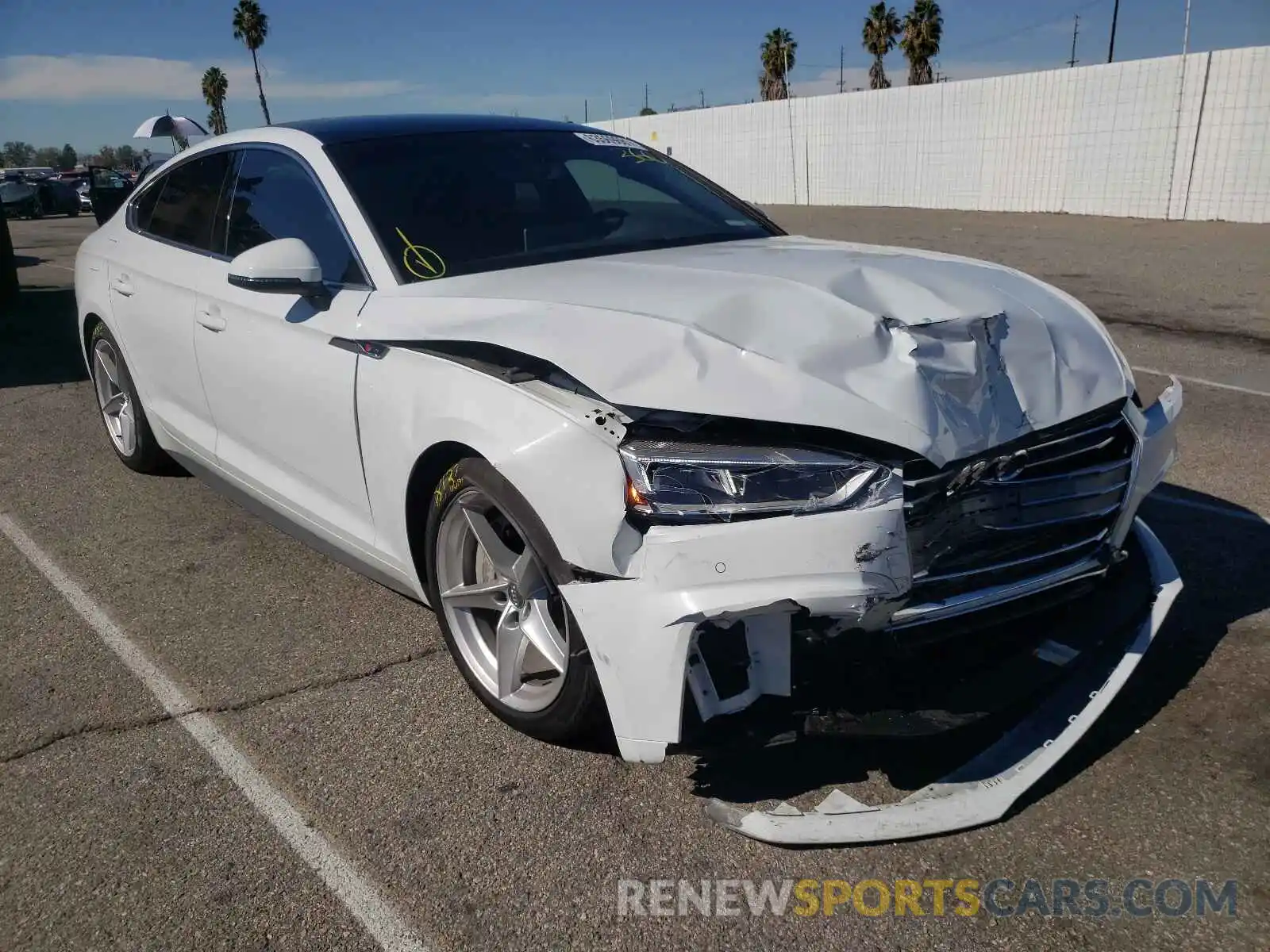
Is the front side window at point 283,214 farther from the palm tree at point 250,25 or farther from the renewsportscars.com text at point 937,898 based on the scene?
the palm tree at point 250,25

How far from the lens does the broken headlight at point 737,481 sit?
2305mm

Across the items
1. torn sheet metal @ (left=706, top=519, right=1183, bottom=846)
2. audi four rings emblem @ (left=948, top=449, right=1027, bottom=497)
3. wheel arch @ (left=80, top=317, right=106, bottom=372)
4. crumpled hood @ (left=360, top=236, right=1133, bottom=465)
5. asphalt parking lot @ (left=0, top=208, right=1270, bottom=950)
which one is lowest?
asphalt parking lot @ (left=0, top=208, right=1270, bottom=950)

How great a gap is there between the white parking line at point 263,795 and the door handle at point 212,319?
3.81ft

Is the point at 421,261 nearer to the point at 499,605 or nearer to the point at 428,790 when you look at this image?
the point at 499,605

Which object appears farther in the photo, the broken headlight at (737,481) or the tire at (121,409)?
the tire at (121,409)

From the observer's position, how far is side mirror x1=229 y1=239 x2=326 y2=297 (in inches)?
128

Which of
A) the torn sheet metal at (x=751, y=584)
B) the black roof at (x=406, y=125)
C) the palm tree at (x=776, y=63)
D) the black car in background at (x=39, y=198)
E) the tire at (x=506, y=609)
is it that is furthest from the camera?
the palm tree at (x=776, y=63)

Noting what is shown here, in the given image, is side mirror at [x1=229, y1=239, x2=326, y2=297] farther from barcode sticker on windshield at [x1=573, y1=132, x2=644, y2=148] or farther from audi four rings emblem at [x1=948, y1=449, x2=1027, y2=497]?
audi four rings emblem at [x1=948, y1=449, x2=1027, y2=497]

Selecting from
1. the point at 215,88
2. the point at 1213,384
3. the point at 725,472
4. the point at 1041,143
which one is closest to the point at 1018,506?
the point at 725,472

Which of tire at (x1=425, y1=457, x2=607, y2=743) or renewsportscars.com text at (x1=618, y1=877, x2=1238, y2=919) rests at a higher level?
tire at (x1=425, y1=457, x2=607, y2=743)

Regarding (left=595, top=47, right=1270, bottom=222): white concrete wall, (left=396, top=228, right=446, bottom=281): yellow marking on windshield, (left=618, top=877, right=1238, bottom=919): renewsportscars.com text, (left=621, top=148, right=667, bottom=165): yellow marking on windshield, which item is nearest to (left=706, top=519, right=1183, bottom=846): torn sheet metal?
(left=618, top=877, right=1238, bottom=919): renewsportscars.com text

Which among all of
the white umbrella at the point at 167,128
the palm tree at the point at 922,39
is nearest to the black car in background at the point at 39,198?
the white umbrella at the point at 167,128

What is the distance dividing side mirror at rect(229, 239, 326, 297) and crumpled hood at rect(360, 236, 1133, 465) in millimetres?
333

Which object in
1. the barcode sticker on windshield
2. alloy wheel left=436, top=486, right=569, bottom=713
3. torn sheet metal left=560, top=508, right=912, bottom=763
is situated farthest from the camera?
the barcode sticker on windshield
